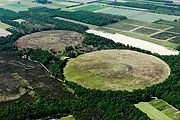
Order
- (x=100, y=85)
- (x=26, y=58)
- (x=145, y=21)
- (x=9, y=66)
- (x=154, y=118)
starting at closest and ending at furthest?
(x=154, y=118), (x=100, y=85), (x=9, y=66), (x=26, y=58), (x=145, y=21)

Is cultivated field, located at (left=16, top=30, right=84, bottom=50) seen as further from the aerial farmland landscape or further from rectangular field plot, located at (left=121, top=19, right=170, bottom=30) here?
rectangular field plot, located at (left=121, top=19, right=170, bottom=30)

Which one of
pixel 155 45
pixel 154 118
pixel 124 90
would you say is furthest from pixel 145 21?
pixel 154 118

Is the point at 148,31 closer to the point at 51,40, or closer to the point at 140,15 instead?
the point at 140,15

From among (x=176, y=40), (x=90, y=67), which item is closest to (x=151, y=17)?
(x=176, y=40)

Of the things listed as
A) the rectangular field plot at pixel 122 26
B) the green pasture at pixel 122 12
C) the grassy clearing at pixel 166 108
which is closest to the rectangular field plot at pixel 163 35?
the rectangular field plot at pixel 122 26

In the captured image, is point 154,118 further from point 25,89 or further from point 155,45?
point 155,45

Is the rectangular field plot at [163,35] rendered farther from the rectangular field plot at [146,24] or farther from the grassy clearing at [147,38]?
the rectangular field plot at [146,24]

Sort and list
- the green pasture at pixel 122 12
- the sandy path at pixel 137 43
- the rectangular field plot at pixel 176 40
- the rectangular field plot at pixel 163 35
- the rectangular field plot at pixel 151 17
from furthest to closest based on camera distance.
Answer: the green pasture at pixel 122 12
the rectangular field plot at pixel 151 17
the rectangular field plot at pixel 163 35
the rectangular field plot at pixel 176 40
the sandy path at pixel 137 43
